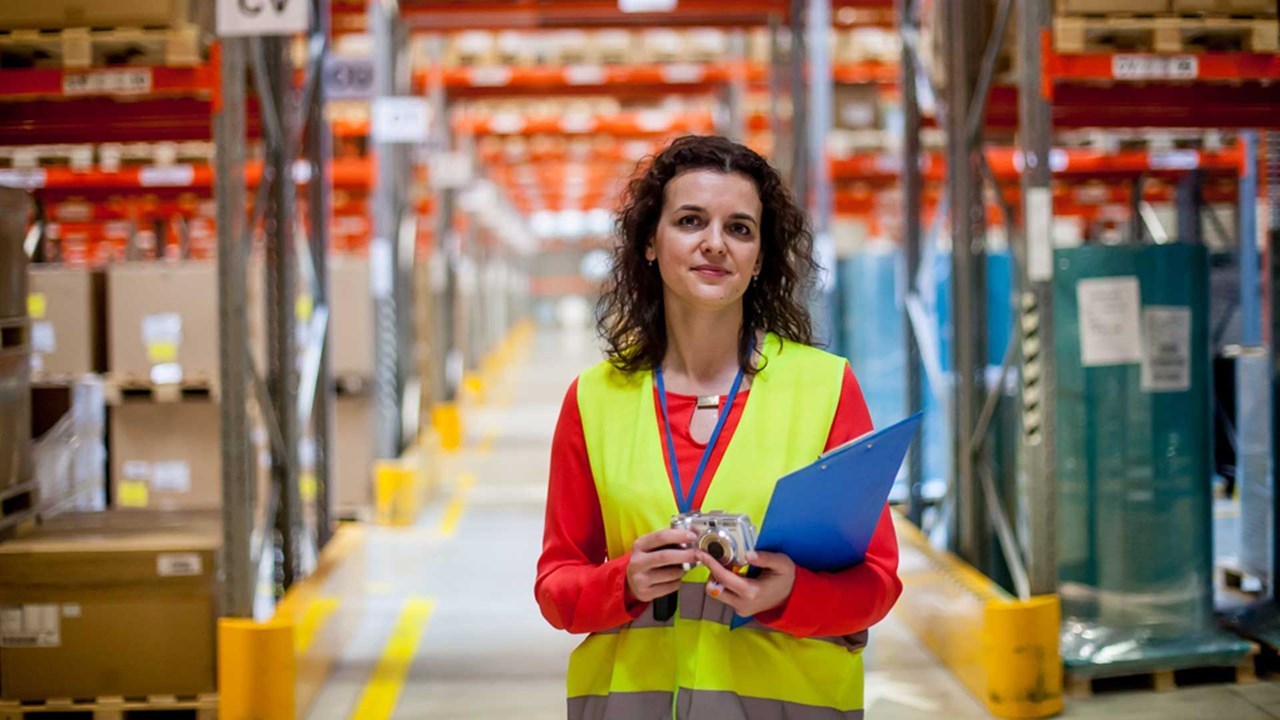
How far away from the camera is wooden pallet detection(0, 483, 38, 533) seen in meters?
4.87

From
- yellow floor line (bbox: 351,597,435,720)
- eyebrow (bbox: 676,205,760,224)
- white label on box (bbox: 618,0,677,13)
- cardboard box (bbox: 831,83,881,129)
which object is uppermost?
white label on box (bbox: 618,0,677,13)

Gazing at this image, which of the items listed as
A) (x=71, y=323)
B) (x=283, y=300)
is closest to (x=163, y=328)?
(x=71, y=323)

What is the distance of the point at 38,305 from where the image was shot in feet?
23.2

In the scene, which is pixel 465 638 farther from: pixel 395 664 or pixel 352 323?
pixel 352 323

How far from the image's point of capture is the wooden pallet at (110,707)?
4719 millimetres

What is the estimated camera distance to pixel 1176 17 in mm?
5465

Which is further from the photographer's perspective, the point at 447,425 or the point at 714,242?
the point at 447,425

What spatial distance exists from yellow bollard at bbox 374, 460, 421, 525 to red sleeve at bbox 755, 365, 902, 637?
739cm

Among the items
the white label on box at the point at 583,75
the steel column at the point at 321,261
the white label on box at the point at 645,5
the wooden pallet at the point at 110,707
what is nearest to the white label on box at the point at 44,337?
the steel column at the point at 321,261

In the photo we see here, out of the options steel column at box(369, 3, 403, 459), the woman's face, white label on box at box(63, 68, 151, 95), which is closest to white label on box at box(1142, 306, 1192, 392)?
the woman's face

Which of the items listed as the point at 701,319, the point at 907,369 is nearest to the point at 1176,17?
the point at 907,369

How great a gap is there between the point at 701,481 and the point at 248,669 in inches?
121

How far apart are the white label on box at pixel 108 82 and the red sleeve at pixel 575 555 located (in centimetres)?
352

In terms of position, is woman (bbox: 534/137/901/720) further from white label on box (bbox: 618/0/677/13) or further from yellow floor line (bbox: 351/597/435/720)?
white label on box (bbox: 618/0/677/13)
